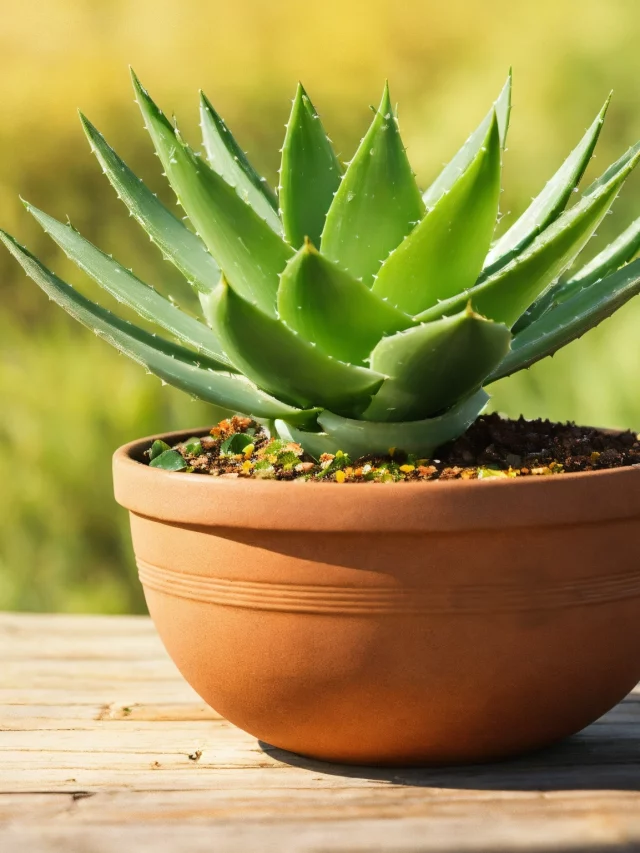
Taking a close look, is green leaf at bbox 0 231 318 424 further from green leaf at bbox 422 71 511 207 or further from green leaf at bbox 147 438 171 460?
green leaf at bbox 422 71 511 207

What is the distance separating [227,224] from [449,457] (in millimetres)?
299

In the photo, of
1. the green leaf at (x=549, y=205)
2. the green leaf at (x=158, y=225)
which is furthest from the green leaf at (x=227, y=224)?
the green leaf at (x=549, y=205)

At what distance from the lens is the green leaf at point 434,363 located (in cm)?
86

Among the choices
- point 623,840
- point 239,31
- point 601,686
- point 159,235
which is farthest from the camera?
point 239,31

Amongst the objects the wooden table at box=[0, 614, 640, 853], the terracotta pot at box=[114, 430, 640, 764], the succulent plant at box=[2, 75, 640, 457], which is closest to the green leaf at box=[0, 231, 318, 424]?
the succulent plant at box=[2, 75, 640, 457]

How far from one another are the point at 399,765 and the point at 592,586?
25 centimetres

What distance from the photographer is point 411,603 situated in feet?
2.88

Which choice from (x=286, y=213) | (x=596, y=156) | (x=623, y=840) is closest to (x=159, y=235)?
(x=286, y=213)

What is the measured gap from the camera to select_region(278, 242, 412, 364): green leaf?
871mm

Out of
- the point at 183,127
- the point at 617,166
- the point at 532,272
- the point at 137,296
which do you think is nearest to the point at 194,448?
the point at 137,296

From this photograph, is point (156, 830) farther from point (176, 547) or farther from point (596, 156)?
point (596, 156)

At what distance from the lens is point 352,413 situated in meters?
0.99

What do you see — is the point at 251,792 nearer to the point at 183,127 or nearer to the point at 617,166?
the point at 617,166

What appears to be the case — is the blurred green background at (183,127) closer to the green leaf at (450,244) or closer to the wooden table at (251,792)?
the wooden table at (251,792)
